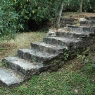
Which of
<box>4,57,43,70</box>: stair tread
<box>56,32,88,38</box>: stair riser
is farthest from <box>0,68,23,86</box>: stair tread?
<box>56,32,88,38</box>: stair riser

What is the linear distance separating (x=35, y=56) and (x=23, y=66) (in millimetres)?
432

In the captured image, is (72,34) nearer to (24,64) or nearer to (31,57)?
(31,57)

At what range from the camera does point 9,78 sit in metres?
4.61

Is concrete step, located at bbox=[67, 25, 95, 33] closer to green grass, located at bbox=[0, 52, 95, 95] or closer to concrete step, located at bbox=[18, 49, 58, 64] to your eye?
green grass, located at bbox=[0, 52, 95, 95]

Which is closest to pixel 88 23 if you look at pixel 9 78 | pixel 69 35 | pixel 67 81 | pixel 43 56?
pixel 69 35

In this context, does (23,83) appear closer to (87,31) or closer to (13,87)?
(13,87)

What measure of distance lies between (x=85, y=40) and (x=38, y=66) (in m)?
1.46

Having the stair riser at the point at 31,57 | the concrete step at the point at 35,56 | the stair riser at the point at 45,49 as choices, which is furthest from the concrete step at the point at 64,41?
the stair riser at the point at 31,57

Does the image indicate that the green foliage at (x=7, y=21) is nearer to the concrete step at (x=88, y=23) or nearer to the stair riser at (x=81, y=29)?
the stair riser at (x=81, y=29)

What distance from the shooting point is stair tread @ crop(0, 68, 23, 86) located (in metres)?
4.44

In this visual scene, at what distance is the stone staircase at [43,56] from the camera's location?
4684mm

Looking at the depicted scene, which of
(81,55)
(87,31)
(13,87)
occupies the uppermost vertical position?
(87,31)

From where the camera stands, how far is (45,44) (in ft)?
18.7

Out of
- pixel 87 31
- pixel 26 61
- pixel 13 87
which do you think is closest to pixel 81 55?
pixel 87 31
